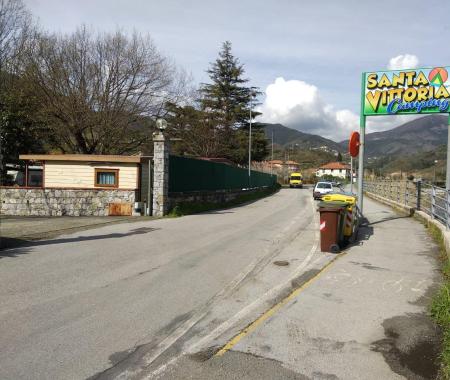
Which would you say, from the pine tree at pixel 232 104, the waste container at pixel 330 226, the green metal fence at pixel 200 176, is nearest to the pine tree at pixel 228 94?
the pine tree at pixel 232 104

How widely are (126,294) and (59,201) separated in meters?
13.9

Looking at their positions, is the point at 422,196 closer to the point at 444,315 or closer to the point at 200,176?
the point at 200,176

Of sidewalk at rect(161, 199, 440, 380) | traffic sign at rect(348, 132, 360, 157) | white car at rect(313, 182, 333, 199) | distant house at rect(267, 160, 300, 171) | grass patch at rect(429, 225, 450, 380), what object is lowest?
sidewalk at rect(161, 199, 440, 380)

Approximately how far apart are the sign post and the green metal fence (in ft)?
27.5

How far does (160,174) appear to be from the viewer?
17969 mm

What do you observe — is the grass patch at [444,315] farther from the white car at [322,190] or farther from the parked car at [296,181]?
the parked car at [296,181]

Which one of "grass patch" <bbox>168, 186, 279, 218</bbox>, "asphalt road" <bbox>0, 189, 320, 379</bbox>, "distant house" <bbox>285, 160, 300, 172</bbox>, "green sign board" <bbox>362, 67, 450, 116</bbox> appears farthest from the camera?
"distant house" <bbox>285, 160, 300, 172</bbox>

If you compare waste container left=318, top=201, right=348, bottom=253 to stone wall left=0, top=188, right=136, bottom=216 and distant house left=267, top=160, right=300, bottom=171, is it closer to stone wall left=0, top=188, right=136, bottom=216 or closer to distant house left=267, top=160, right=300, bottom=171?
stone wall left=0, top=188, right=136, bottom=216

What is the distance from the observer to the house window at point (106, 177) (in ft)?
62.1

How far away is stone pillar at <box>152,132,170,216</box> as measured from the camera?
1794 centimetres

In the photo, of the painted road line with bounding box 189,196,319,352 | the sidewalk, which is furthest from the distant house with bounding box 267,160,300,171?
the sidewalk

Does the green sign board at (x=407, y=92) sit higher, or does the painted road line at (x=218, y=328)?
the green sign board at (x=407, y=92)

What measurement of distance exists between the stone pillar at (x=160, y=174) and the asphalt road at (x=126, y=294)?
18.4 ft

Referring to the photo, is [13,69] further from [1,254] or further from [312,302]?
[312,302]
